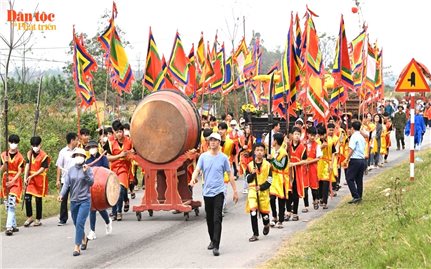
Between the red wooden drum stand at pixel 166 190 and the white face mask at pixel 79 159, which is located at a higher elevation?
the white face mask at pixel 79 159

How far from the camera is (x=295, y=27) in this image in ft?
53.7

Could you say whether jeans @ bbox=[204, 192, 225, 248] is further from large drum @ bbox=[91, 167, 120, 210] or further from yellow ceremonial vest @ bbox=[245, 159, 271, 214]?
large drum @ bbox=[91, 167, 120, 210]

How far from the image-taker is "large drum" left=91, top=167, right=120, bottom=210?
11.3 metres

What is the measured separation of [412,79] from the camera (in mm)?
15070

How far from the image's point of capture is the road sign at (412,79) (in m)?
15.0

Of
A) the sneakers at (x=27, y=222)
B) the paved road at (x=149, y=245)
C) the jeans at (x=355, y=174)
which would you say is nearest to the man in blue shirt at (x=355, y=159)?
the jeans at (x=355, y=174)

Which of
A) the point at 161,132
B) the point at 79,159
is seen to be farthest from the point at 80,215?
the point at 161,132

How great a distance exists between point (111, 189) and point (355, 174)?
5392mm

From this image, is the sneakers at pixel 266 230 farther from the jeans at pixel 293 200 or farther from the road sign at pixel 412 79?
the road sign at pixel 412 79

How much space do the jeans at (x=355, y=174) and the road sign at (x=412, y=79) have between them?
189cm

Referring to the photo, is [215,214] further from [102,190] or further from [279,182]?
[279,182]

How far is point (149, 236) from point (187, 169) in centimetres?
282

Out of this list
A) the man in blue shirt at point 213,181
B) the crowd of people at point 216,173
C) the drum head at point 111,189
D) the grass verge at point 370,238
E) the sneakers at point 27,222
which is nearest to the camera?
the grass verge at point 370,238

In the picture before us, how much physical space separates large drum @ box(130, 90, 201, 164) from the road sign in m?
4.55
